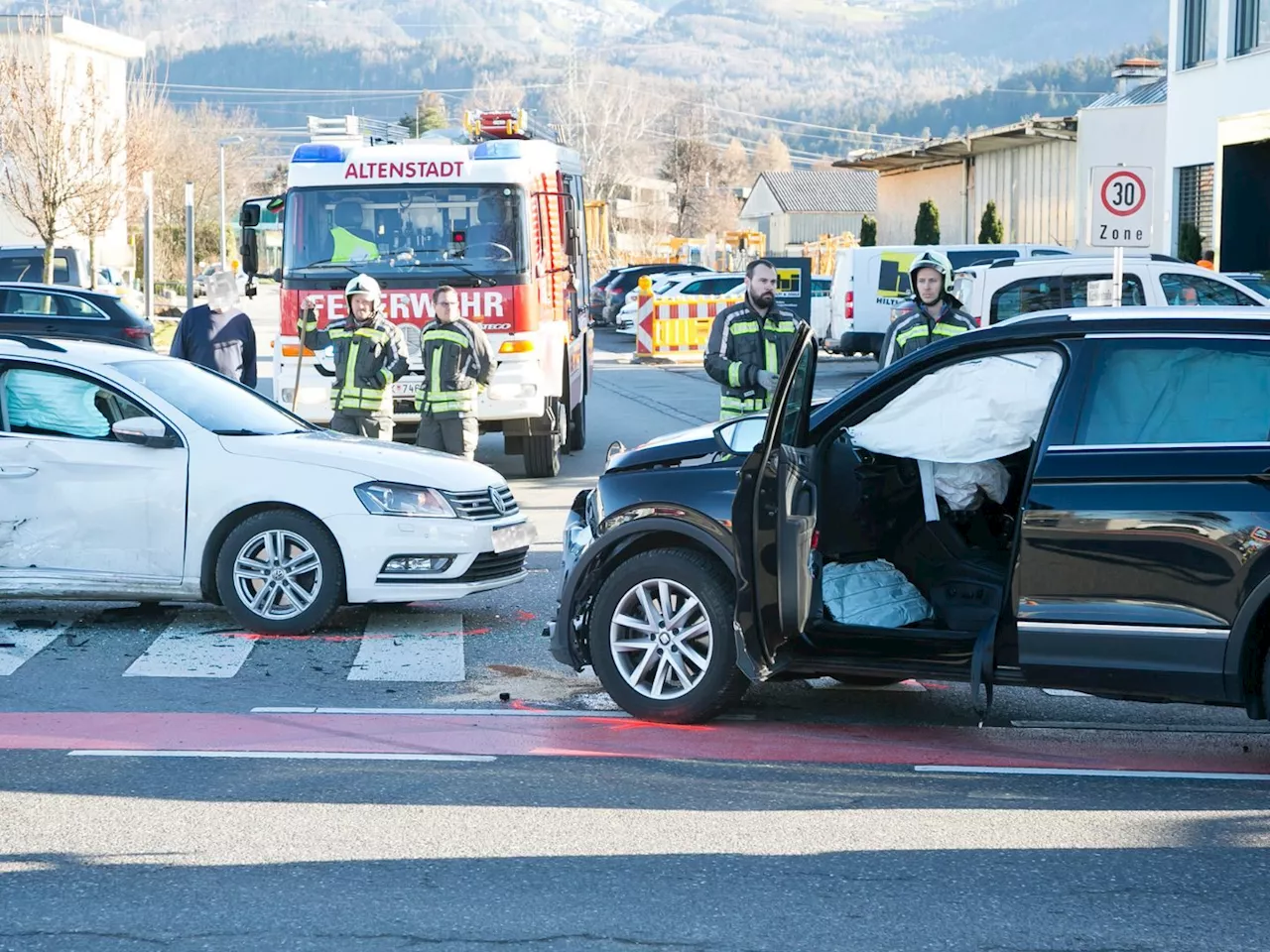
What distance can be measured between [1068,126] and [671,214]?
3760 inches

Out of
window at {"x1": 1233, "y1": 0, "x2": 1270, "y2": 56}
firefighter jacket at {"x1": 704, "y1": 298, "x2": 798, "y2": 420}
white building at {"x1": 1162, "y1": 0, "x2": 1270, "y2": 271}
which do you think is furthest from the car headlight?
window at {"x1": 1233, "y1": 0, "x2": 1270, "y2": 56}

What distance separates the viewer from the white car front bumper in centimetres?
935

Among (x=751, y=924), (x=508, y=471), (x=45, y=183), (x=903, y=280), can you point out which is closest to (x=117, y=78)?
(x=45, y=183)

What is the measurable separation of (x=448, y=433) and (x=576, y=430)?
20.2ft

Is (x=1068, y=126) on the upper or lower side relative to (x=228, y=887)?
upper

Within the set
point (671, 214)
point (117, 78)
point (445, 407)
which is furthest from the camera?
point (671, 214)

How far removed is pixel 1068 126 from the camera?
1751 inches

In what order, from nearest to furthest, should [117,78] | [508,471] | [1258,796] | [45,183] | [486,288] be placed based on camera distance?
1. [1258,796]
2. [486,288]
3. [508,471]
4. [45,183]
5. [117,78]

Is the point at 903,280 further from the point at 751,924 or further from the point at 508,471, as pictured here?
the point at 751,924

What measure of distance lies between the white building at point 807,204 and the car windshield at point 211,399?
10661 cm

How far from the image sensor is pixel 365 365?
12.8 m

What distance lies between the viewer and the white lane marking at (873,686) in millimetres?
8328

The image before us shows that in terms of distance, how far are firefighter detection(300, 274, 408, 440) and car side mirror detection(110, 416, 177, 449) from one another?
3428 mm

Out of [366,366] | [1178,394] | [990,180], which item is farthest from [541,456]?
[990,180]
